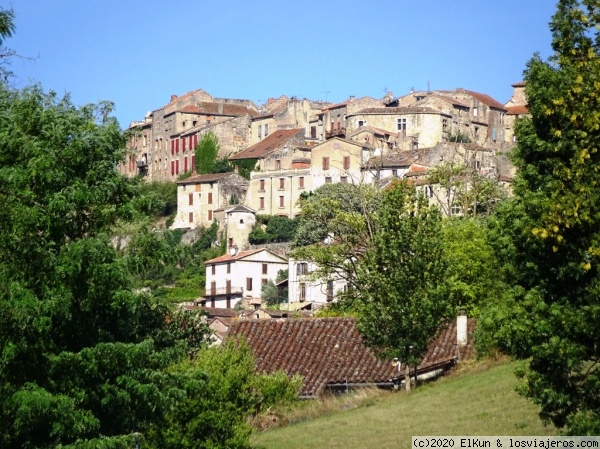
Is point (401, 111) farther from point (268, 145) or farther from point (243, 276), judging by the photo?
point (243, 276)

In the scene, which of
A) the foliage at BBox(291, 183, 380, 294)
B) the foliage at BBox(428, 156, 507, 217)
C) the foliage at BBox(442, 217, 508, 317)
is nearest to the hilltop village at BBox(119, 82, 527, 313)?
the foliage at BBox(428, 156, 507, 217)

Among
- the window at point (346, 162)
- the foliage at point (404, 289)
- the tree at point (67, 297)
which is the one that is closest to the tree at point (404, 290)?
the foliage at point (404, 289)

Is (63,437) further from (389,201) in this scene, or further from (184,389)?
(389,201)

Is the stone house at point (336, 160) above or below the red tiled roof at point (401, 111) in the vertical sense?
below

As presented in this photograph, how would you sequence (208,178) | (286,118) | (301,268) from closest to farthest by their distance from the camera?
(301,268), (208,178), (286,118)

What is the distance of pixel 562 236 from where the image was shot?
19.8 metres

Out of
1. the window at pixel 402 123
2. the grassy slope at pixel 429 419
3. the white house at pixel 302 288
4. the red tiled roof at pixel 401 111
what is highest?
the red tiled roof at pixel 401 111

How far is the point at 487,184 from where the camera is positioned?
69125mm

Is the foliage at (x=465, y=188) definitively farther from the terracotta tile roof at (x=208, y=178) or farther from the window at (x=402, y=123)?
the terracotta tile roof at (x=208, y=178)

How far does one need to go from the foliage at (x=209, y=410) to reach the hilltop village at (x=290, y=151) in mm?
50994

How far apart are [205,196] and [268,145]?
652 centimetres

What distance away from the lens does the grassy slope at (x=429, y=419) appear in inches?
974

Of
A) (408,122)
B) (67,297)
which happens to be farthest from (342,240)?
(408,122)

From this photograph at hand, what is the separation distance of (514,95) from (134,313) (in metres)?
109
